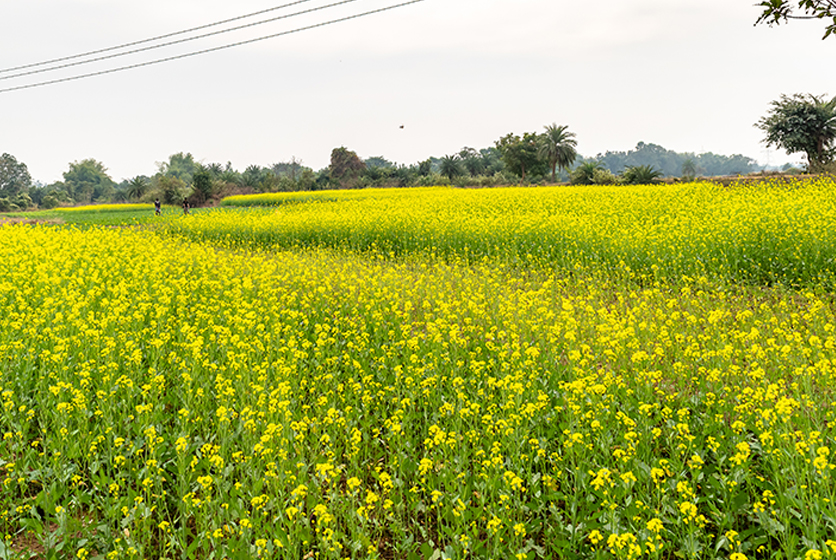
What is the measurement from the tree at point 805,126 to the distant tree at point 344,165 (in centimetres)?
5027

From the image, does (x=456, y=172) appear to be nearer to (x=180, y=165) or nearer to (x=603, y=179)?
(x=603, y=179)

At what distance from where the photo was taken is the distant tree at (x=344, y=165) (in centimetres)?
7300

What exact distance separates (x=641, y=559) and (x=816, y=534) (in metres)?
0.97

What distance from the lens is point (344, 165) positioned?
7450 cm

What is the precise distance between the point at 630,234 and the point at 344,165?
217ft

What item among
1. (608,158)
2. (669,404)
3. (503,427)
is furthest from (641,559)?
(608,158)

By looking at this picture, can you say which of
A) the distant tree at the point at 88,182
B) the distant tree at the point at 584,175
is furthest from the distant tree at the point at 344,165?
the distant tree at the point at 88,182

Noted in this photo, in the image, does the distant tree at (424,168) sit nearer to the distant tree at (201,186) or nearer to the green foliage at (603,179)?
the distant tree at (201,186)

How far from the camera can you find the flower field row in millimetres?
9875

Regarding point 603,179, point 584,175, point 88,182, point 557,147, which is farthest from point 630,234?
point 88,182

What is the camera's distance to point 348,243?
655 inches

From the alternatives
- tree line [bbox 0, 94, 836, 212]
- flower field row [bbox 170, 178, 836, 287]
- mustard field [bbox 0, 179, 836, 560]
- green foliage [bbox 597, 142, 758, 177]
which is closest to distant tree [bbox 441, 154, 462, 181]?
tree line [bbox 0, 94, 836, 212]

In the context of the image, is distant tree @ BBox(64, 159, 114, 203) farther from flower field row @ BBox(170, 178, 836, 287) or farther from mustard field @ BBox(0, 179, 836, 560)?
mustard field @ BBox(0, 179, 836, 560)

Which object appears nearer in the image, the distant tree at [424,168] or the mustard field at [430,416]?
the mustard field at [430,416]
